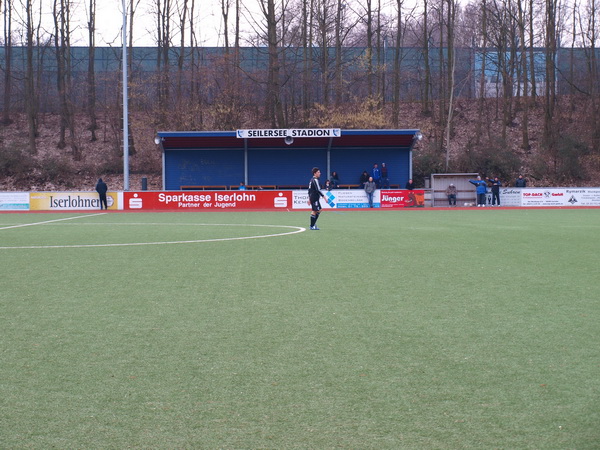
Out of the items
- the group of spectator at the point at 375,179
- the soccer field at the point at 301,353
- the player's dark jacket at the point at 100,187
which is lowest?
the soccer field at the point at 301,353

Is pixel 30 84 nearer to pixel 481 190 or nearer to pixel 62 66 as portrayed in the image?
pixel 62 66

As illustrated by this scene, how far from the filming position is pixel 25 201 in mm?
36344

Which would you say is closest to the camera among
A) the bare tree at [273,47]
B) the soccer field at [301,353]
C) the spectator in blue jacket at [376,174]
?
the soccer field at [301,353]

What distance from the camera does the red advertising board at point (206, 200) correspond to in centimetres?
3656

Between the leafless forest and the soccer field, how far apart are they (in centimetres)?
3847

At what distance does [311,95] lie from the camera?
2334 inches

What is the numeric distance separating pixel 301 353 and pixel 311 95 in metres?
54.8

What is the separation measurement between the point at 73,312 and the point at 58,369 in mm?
2422

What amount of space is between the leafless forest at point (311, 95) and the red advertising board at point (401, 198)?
8895 mm

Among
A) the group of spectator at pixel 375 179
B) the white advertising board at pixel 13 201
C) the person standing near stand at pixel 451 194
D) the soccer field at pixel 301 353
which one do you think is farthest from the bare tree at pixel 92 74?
the soccer field at pixel 301 353

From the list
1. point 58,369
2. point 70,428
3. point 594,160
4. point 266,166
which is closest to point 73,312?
point 58,369

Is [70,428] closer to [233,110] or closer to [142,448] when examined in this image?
[142,448]

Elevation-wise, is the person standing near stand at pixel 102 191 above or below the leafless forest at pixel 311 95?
below

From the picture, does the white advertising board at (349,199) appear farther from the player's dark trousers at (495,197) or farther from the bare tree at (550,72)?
the bare tree at (550,72)
